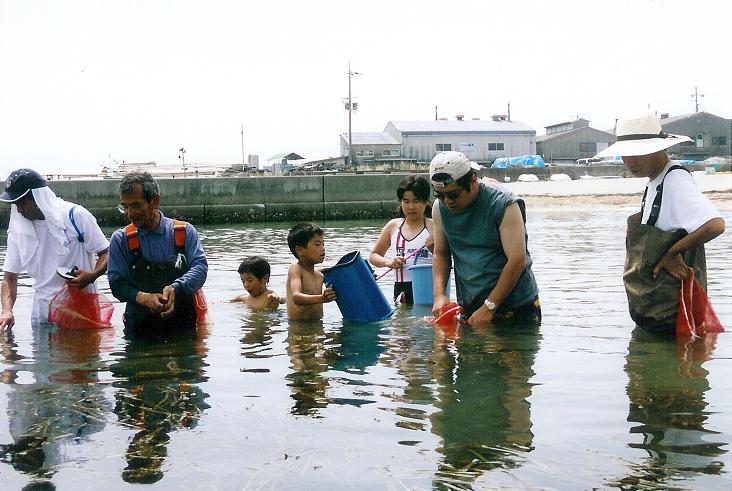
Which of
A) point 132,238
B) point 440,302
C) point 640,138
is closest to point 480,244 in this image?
point 440,302

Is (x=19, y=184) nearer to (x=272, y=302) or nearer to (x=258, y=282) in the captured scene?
(x=258, y=282)

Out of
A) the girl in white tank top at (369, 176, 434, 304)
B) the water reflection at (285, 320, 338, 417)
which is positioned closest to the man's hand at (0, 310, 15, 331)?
the water reflection at (285, 320, 338, 417)

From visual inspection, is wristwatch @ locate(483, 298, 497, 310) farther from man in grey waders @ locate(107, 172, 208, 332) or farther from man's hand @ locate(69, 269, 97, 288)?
man's hand @ locate(69, 269, 97, 288)

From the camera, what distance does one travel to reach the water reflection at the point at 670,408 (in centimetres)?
356

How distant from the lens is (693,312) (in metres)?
5.58

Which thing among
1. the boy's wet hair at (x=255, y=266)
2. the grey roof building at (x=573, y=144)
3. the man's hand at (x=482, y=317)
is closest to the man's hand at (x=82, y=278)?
the boy's wet hair at (x=255, y=266)

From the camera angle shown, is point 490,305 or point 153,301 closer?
point 490,305

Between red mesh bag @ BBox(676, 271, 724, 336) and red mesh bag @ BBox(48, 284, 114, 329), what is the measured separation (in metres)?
4.36

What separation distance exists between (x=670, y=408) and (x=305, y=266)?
362cm

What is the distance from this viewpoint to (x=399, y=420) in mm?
4336

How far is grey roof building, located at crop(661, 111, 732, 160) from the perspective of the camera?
7450cm

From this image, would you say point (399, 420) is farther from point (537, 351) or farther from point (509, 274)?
point (537, 351)

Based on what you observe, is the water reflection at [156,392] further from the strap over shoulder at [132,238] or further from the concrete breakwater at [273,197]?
the concrete breakwater at [273,197]

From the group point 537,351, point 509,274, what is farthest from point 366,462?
point 537,351
